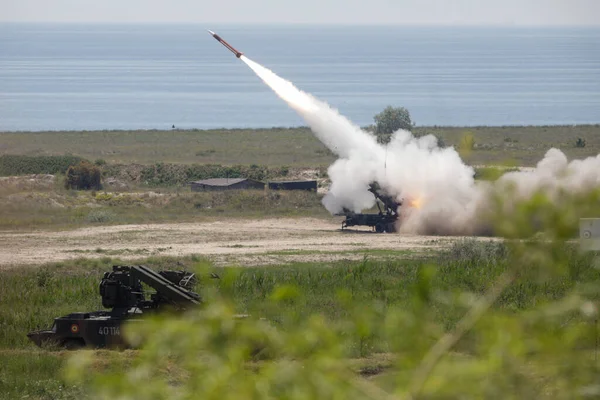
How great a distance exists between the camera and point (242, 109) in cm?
17500

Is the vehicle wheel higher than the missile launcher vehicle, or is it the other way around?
the missile launcher vehicle

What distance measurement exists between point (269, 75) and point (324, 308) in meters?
19.4

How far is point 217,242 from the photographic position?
44219 mm

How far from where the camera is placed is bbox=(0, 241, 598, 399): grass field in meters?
22.5

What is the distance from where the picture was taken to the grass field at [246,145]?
79812 mm

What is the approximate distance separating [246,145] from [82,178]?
33447 mm

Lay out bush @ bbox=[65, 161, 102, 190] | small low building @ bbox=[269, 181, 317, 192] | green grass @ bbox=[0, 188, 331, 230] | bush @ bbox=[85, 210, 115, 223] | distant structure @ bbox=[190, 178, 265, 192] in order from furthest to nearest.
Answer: bush @ bbox=[65, 161, 102, 190], distant structure @ bbox=[190, 178, 265, 192], small low building @ bbox=[269, 181, 317, 192], bush @ bbox=[85, 210, 115, 223], green grass @ bbox=[0, 188, 331, 230]

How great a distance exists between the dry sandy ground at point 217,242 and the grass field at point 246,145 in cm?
2591

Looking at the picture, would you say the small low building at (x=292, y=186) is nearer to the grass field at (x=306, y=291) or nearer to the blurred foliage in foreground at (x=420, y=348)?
the grass field at (x=306, y=291)

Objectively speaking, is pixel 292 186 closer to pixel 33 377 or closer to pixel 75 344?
pixel 75 344

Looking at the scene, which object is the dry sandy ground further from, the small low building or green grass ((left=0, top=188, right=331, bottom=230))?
the small low building

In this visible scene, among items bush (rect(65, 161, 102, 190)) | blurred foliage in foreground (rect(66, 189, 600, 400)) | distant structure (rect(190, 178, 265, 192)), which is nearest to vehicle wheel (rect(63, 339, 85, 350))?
blurred foliage in foreground (rect(66, 189, 600, 400))

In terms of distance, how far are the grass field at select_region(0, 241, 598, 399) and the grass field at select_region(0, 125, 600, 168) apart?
3662 cm

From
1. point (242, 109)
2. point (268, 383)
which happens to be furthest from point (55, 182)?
point (242, 109)
